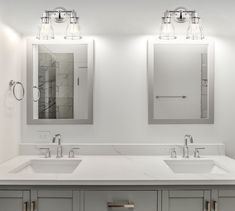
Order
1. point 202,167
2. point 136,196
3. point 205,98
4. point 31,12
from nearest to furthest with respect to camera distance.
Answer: point 136,196, point 31,12, point 202,167, point 205,98

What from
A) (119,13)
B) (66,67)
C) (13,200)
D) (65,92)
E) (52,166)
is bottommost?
(13,200)

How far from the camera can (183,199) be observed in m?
2.11

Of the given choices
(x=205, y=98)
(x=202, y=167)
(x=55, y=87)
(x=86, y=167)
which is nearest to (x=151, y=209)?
(x=86, y=167)

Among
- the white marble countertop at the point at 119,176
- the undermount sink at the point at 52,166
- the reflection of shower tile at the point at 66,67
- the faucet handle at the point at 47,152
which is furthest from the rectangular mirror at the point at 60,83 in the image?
the white marble countertop at the point at 119,176

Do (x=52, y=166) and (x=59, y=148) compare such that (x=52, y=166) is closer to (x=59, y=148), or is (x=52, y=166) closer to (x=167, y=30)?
(x=59, y=148)

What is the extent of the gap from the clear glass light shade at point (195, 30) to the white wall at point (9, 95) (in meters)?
1.51

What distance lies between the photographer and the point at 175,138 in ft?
9.67

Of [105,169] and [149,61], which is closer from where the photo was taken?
[105,169]

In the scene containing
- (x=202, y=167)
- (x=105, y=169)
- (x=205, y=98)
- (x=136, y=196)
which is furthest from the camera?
(x=205, y=98)

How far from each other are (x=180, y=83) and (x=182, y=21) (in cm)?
59

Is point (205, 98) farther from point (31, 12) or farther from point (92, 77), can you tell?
point (31, 12)

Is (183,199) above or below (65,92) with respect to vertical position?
below

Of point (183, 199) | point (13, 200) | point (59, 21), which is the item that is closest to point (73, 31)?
point (59, 21)

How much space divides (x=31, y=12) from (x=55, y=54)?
0.52m
